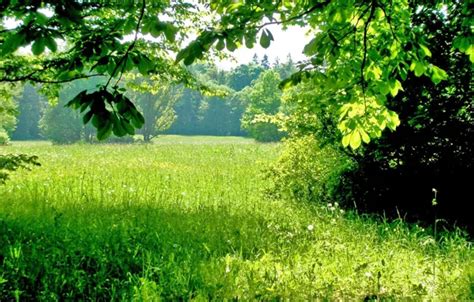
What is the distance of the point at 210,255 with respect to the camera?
15.6 ft

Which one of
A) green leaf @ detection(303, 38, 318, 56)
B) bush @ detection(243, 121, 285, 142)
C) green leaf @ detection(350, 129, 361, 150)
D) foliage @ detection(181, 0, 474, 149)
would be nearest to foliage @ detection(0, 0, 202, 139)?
foliage @ detection(181, 0, 474, 149)

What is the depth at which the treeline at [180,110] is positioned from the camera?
4975 centimetres

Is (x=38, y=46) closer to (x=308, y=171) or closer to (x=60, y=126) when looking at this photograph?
(x=308, y=171)

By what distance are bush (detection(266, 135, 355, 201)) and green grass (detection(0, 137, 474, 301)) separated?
109 centimetres

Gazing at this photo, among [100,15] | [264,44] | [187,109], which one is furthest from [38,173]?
[187,109]

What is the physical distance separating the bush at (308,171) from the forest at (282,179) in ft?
0.12

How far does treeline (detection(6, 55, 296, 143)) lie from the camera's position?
Answer: 4975cm

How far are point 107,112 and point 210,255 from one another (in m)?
3.31

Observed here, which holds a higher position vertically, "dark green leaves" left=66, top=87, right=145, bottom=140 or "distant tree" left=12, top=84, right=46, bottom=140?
"distant tree" left=12, top=84, right=46, bottom=140

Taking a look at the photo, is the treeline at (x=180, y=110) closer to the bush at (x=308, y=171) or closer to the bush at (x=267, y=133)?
the bush at (x=267, y=133)

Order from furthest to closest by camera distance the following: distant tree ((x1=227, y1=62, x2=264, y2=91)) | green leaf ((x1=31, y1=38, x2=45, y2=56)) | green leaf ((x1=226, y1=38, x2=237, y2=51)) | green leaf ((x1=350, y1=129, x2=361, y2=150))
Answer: distant tree ((x1=227, y1=62, x2=264, y2=91)), green leaf ((x1=350, y1=129, x2=361, y2=150)), green leaf ((x1=226, y1=38, x2=237, y2=51)), green leaf ((x1=31, y1=38, x2=45, y2=56))

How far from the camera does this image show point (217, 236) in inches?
226

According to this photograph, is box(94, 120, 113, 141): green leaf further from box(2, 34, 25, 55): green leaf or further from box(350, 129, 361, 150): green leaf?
box(350, 129, 361, 150): green leaf

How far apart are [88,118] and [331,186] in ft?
23.7
